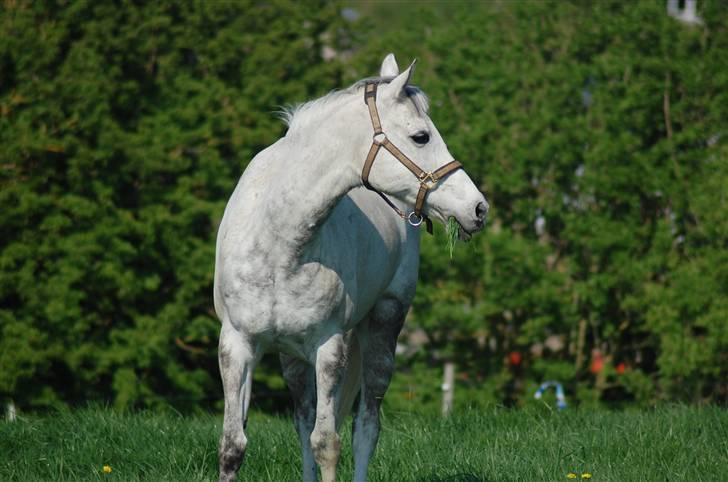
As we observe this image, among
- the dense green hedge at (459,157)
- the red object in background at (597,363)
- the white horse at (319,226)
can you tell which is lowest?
the red object in background at (597,363)

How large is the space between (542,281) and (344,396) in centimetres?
961

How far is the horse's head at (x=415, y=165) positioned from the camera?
5457 mm

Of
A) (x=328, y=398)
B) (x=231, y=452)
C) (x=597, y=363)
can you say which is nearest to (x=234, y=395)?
(x=231, y=452)

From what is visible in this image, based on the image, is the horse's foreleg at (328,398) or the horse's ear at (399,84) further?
the horse's foreleg at (328,398)

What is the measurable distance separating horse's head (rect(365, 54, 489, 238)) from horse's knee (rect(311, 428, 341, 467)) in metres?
1.22

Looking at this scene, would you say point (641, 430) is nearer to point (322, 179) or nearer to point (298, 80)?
point (322, 179)

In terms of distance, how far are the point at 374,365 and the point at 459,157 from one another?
10506 mm

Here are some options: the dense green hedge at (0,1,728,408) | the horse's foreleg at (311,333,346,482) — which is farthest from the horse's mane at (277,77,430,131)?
the dense green hedge at (0,1,728,408)

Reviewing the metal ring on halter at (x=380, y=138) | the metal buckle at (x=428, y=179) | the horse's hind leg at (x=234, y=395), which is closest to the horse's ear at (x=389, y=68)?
the metal ring on halter at (x=380, y=138)

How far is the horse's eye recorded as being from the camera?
5.54m

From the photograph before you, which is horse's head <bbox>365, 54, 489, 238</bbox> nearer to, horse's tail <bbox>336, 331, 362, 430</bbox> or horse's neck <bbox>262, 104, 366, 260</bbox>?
horse's neck <bbox>262, 104, 366, 260</bbox>

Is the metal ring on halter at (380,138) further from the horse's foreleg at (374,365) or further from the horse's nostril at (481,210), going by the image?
the horse's foreleg at (374,365)

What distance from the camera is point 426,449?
24.2 feet

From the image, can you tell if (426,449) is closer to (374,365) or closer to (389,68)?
(374,365)
